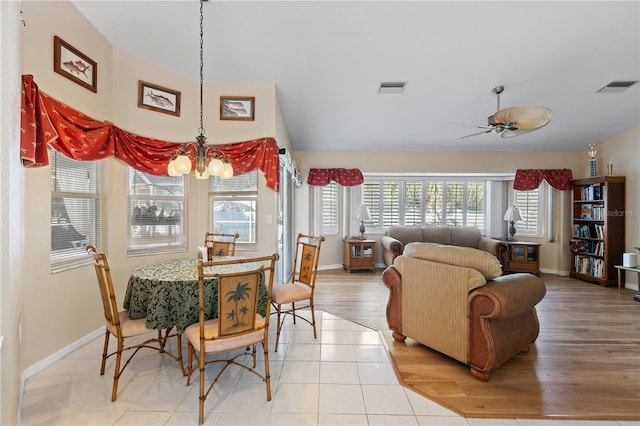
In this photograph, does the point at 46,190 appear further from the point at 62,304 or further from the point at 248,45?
the point at 248,45

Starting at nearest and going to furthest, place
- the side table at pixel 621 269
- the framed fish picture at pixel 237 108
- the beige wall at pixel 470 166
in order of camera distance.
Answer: the framed fish picture at pixel 237 108 → the side table at pixel 621 269 → the beige wall at pixel 470 166

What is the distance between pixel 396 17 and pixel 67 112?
3.02 metres

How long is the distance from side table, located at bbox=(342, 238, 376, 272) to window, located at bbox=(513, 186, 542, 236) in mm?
3245

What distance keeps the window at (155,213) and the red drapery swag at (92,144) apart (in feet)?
0.84

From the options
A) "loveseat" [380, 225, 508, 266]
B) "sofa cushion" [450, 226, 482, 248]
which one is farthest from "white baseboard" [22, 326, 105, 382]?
"sofa cushion" [450, 226, 482, 248]

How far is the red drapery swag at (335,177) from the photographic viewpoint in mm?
5598

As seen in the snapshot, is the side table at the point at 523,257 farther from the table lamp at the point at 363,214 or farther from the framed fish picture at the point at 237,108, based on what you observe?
the framed fish picture at the point at 237,108

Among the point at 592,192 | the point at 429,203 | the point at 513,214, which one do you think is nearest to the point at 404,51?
the point at 429,203

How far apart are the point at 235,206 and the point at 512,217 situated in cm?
537

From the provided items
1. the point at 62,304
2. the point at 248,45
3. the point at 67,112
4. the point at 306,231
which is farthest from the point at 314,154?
the point at 62,304

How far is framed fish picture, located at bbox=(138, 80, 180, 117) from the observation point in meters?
3.12

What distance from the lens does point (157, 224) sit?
334 centimetres

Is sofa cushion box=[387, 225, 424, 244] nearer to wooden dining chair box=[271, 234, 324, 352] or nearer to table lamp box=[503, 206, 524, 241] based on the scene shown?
table lamp box=[503, 206, 524, 241]

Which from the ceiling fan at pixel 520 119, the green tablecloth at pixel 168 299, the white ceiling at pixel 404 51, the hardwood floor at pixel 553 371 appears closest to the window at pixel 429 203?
the white ceiling at pixel 404 51
